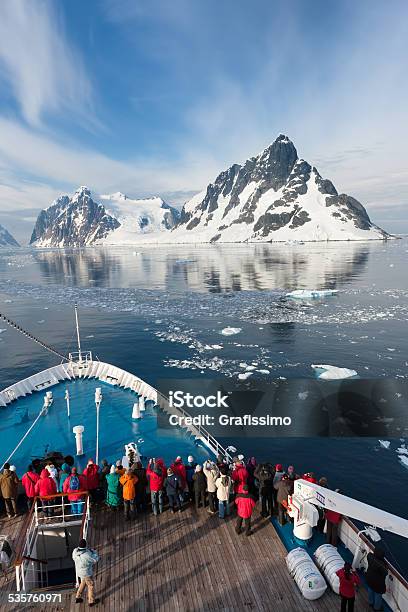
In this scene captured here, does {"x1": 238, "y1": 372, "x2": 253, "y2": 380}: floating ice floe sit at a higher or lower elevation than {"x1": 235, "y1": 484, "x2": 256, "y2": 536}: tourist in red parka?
lower

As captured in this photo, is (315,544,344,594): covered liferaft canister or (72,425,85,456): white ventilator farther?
(72,425,85,456): white ventilator

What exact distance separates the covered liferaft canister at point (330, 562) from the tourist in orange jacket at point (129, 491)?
569 cm

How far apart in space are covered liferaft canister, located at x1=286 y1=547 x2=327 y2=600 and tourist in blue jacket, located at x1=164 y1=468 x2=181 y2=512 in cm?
392

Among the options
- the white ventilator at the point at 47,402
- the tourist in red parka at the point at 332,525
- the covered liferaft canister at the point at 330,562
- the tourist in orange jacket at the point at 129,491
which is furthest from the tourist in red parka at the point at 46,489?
the white ventilator at the point at 47,402

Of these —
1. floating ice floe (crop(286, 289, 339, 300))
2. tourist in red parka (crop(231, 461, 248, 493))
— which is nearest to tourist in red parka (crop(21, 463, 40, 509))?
tourist in red parka (crop(231, 461, 248, 493))

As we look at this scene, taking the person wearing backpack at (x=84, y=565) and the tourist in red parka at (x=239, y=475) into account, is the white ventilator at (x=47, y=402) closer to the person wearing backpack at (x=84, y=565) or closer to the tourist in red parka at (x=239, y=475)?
the tourist in red parka at (x=239, y=475)

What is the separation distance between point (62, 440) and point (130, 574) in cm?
1065

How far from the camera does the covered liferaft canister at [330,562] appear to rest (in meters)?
9.66

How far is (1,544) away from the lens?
34.9 feet

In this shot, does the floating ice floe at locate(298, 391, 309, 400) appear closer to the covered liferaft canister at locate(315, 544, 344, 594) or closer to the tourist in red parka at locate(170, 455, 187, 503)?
the tourist in red parka at locate(170, 455, 187, 503)

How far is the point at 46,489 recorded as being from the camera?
12.1 metres

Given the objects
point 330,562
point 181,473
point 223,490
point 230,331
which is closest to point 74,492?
point 181,473

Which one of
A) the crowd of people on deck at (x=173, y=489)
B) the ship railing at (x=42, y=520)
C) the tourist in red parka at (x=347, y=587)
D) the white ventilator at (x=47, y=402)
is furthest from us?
the white ventilator at (x=47, y=402)

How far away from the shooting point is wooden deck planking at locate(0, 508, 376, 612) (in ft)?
30.7
